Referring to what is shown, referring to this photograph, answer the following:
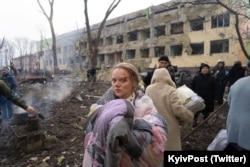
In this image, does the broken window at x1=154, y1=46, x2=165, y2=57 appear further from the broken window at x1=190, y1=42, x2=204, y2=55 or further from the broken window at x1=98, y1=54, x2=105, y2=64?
the broken window at x1=98, y1=54, x2=105, y2=64

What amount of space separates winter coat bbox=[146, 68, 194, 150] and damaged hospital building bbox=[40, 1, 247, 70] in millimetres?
19484

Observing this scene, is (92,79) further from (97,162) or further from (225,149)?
(97,162)

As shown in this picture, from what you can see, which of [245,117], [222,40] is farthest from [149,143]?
[222,40]

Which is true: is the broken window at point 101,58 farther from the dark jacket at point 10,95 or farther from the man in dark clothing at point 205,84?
the dark jacket at point 10,95

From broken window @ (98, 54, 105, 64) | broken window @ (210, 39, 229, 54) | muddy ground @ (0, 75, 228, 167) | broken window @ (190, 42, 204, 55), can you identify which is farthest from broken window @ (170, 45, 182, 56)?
muddy ground @ (0, 75, 228, 167)

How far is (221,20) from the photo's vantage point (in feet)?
91.5

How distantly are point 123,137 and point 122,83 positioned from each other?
0.55m

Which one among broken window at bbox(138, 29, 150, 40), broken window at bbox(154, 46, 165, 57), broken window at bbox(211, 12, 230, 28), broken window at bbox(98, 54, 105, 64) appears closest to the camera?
broken window at bbox(211, 12, 230, 28)

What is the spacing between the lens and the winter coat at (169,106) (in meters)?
3.22

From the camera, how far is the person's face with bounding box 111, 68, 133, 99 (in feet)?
6.73

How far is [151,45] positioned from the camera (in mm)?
36469

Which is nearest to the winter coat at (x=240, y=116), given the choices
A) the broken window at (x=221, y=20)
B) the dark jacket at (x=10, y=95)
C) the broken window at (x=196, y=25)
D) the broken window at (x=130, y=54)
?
the dark jacket at (x=10, y=95)

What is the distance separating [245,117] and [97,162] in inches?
64.5

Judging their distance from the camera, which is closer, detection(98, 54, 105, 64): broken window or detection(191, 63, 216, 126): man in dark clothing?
detection(191, 63, 216, 126): man in dark clothing
